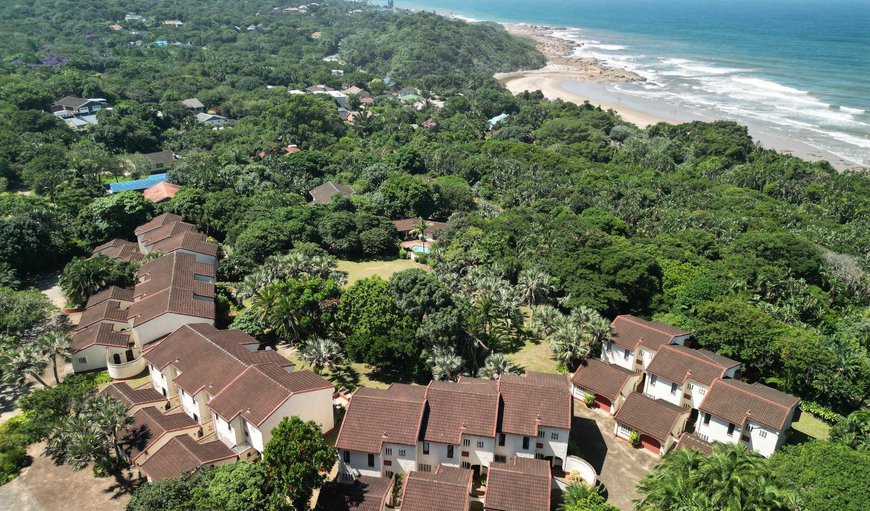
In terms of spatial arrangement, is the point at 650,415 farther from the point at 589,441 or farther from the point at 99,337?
the point at 99,337

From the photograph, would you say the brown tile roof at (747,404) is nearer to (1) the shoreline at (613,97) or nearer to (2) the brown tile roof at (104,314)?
(2) the brown tile roof at (104,314)

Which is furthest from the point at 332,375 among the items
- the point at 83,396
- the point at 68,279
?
the point at 68,279

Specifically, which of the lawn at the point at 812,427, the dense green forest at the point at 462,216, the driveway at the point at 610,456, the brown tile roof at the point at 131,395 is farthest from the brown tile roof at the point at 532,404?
the brown tile roof at the point at 131,395

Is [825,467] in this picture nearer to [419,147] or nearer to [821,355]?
[821,355]

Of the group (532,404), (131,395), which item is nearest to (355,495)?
(532,404)

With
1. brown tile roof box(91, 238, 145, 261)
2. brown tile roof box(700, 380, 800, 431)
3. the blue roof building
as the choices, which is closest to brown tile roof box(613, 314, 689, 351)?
brown tile roof box(700, 380, 800, 431)

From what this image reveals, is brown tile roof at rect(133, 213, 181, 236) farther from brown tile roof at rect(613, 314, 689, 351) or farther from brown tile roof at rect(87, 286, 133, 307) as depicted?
brown tile roof at rect(613, 314, 689, 351)
